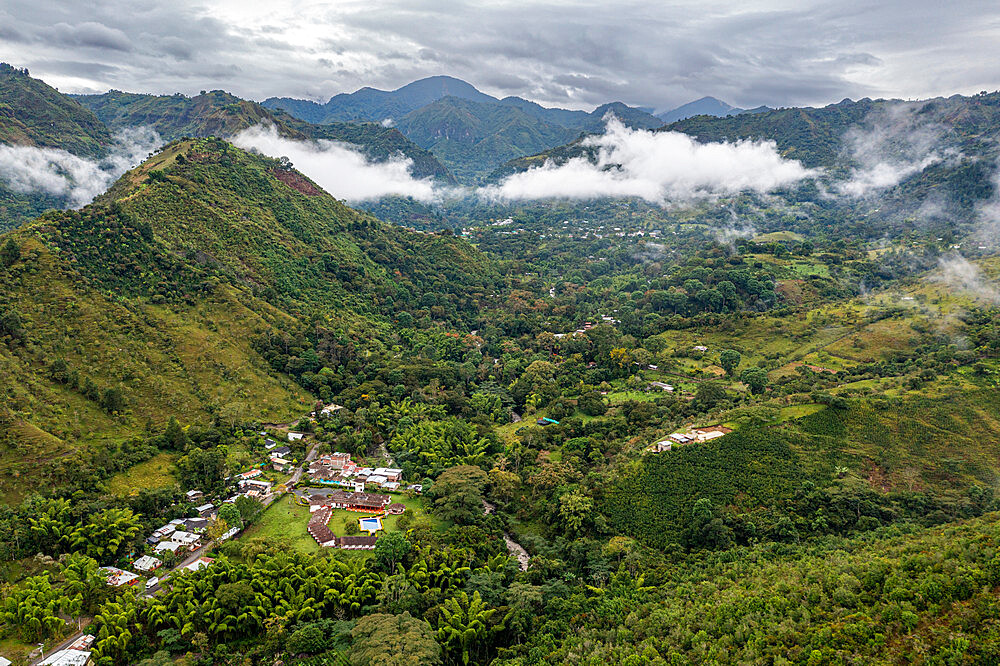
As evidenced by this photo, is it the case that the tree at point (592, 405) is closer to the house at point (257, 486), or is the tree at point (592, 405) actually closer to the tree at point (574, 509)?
the tree at point (574, 509)

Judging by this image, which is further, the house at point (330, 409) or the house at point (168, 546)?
the house at point (330, 409)

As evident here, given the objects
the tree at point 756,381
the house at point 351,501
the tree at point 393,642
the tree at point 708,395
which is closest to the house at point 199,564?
the house at point 351,501

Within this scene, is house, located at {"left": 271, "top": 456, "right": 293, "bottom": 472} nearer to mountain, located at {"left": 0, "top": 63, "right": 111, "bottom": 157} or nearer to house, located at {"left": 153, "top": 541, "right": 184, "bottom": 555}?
house, located at {"left": 153, "top": 541, "right": 184, "bottom": 555}

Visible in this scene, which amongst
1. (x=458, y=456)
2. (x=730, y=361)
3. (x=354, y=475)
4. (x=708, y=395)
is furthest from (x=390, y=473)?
(x=730, y=361)

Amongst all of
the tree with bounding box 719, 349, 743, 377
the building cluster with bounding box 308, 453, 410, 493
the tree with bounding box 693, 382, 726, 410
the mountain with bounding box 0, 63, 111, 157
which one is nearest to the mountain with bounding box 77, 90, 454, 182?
the mountain with bounding box 0, 63, 111, 157

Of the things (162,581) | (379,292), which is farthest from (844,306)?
(162,581)

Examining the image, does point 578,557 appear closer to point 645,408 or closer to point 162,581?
point 645,408

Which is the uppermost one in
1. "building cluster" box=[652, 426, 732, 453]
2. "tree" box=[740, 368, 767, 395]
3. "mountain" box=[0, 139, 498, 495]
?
"mountain" box=[0, 139, 498, 495]
